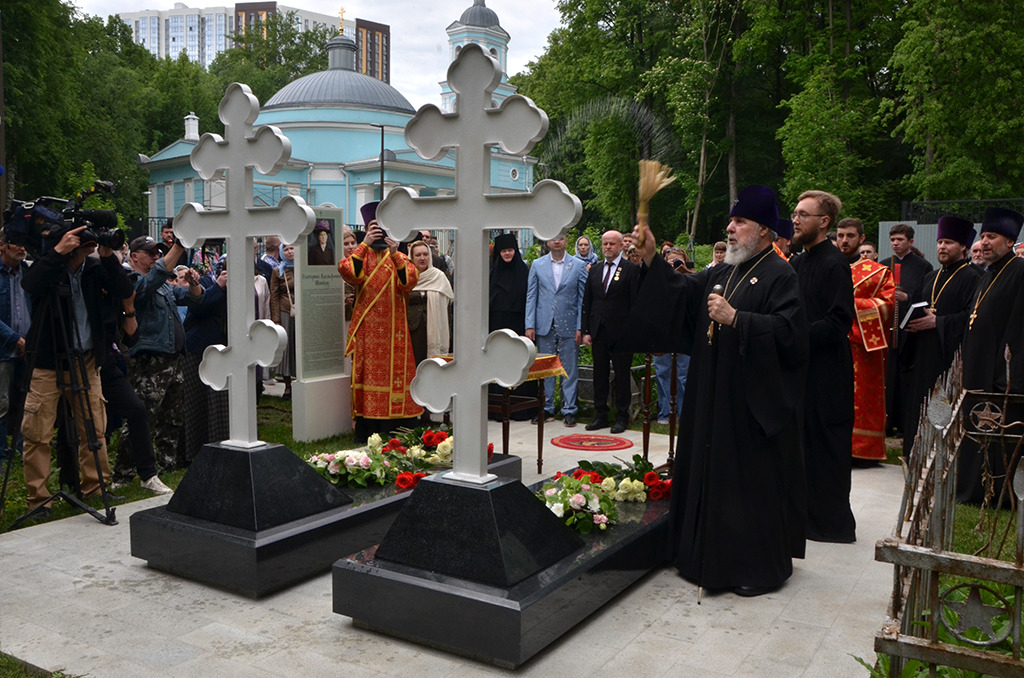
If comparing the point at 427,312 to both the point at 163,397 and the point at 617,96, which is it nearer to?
the point at 163,397

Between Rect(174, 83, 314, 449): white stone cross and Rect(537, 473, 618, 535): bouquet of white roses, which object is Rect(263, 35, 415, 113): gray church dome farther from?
Rect(537, 473, 618, 535): bouquet of white roses

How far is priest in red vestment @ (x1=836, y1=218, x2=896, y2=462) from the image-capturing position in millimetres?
7453

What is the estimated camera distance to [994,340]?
252 inches

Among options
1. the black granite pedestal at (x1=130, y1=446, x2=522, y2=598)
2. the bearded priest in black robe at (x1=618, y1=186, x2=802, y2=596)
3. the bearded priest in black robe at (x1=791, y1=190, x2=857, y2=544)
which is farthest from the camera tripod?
the bearded priest in black robe at (x1=791, y1=190, x2=857, y2=544)

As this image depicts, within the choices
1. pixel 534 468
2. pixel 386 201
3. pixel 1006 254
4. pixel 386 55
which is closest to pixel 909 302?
pixel 1006 254

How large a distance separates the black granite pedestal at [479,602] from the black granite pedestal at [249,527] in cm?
58

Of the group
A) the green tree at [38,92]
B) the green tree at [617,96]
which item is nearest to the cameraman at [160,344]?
the green tree at [38,92]

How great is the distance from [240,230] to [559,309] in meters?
5.39

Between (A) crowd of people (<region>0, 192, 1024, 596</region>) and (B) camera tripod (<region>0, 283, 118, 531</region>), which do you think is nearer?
(A) crowd of people (<region>0, 192, 1024, 596</region>)

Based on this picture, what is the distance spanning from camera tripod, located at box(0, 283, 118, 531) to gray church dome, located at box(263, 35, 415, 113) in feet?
111

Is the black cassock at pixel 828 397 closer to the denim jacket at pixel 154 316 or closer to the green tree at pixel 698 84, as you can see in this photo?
the denim jacket at pixel 154 316

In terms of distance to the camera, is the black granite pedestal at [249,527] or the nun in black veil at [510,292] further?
the nun in black veil at [510,292]

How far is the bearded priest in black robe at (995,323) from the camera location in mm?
6211

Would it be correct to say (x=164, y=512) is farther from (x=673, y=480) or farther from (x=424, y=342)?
(x=424, y=342)
